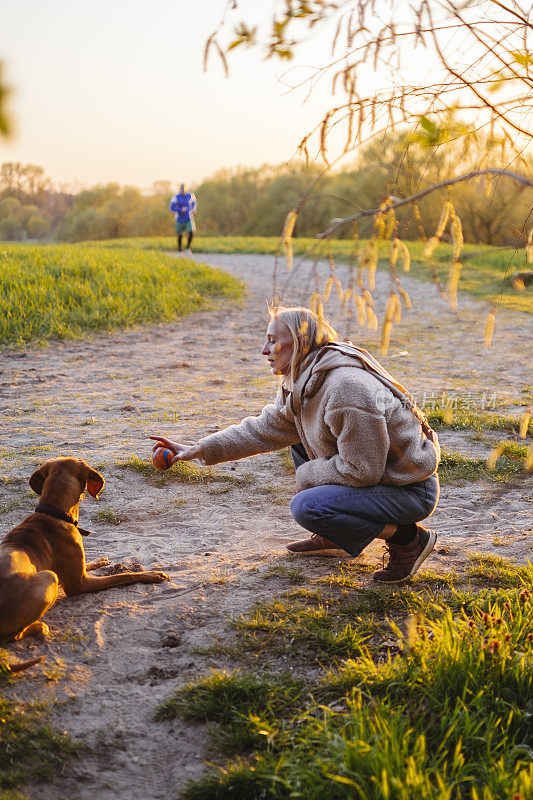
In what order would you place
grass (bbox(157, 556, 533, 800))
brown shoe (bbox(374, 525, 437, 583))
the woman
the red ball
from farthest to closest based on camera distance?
the red ball, brown shoe (bbox(374, 525, 437, 583)), the woman, grass (bbox(157, 556, 533, 800))

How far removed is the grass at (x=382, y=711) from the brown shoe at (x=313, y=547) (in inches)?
27.6

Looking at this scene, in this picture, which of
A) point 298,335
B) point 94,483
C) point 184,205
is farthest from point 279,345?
point 184,205

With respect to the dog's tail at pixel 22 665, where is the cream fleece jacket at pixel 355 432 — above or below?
above

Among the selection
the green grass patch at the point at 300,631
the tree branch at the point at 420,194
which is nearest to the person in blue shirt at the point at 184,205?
the green grass patch at the point at 300,631

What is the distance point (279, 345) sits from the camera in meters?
3.95

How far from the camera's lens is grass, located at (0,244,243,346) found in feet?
35.5

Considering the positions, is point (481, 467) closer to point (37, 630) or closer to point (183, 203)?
point (37, 630)

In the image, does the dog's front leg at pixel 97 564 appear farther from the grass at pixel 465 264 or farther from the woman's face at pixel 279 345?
the grass at pixel 465 264

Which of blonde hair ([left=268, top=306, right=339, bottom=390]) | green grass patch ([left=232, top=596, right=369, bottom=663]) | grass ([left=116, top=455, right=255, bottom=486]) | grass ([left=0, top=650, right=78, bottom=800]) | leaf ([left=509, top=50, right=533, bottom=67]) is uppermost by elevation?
leaf ([left=509, top=50, right=533, bottom=67])

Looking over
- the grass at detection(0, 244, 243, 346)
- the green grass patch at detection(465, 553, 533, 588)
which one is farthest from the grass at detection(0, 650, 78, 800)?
the grass at detection(0, 244, 243, 346)

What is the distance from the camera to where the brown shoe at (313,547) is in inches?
175

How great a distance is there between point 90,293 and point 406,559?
9362mm

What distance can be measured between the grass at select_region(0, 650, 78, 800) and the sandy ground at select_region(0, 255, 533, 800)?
6 centimetres

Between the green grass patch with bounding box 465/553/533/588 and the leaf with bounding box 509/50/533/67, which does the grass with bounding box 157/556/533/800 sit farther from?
the leaf with bounding box 509/50/533/67
